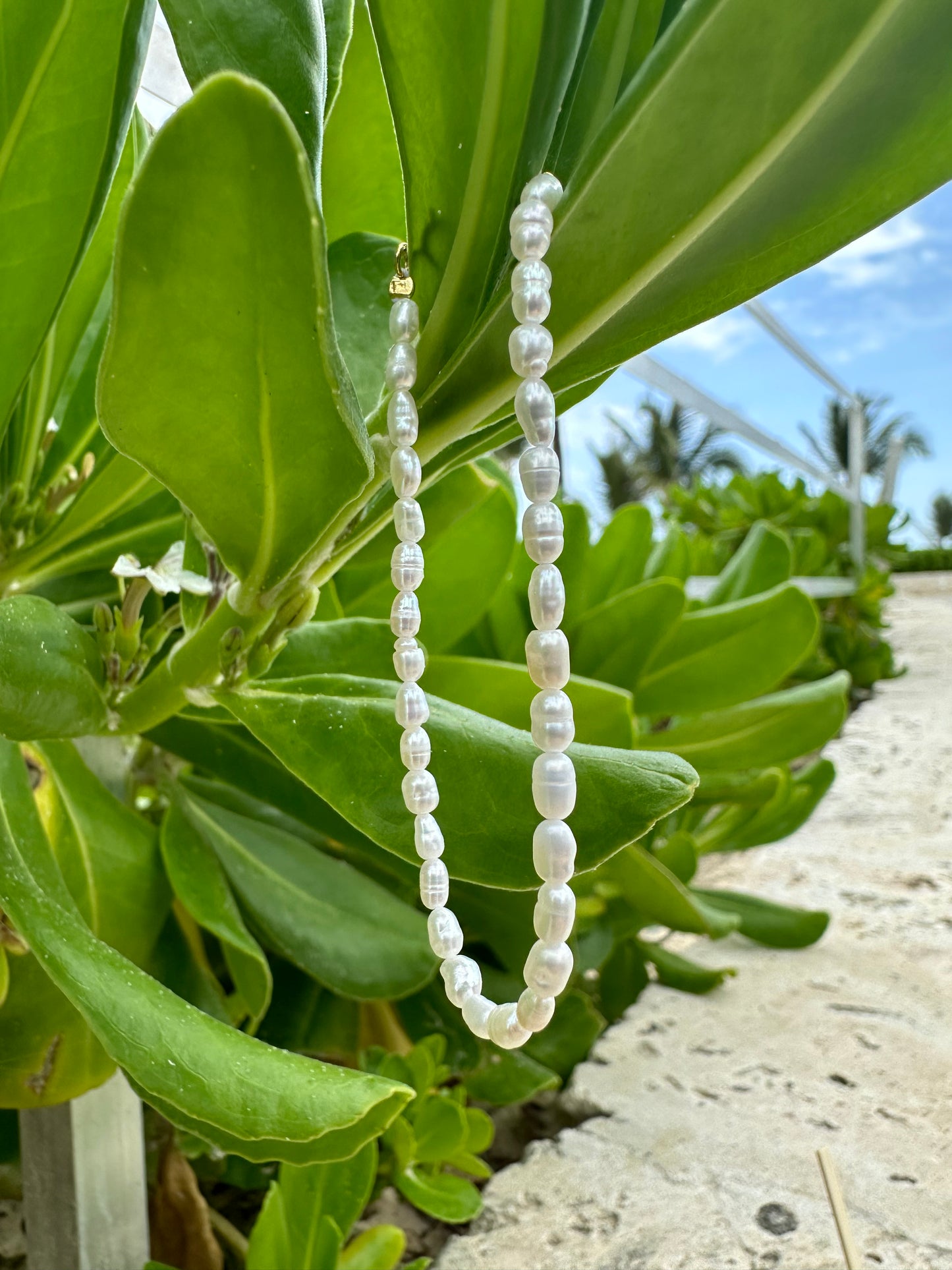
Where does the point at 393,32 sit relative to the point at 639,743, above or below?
above

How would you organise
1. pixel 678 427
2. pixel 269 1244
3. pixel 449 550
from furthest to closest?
pixel 678 427 → pixel 449 550 → pixel 269 1244

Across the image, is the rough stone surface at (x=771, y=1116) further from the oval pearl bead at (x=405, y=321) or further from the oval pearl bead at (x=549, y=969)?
the oval pearl bead at (x=405, y=321)

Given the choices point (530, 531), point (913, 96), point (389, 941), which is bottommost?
point (389, 941)

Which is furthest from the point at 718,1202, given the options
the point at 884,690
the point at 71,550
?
the point at 884,690

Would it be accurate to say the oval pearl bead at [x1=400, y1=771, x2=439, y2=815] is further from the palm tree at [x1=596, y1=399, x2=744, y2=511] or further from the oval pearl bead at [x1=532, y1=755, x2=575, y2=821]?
the palm tree at [x1=596, y1=399, x2=744, y2=511]

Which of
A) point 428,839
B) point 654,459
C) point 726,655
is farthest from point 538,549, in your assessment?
point 654,459

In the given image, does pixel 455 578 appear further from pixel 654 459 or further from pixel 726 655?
pixel 654 459

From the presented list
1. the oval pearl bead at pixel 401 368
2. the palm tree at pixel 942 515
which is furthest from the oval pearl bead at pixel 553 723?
the palm tree at pixel 942 515

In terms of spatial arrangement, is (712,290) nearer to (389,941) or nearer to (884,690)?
(389,941)
